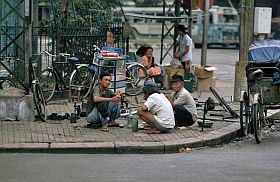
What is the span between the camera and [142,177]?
8445 millimetres

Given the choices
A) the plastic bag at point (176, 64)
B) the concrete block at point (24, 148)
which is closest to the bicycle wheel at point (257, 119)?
the concrete block at point (24, 148)

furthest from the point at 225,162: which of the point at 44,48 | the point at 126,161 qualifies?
the point at 44,48

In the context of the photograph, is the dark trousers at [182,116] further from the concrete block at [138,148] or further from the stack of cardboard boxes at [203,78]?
the stack of cardboard boxes at [203,78]

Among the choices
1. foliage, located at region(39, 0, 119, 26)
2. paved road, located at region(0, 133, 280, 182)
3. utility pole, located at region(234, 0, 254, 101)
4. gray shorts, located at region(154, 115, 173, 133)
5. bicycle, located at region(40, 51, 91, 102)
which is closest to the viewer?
paved road, located at region(0, 133, 280, 182)

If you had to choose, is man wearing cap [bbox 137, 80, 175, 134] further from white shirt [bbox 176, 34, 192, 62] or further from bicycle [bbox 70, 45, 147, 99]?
white shirt [bbox 176, 34, 192, 62]

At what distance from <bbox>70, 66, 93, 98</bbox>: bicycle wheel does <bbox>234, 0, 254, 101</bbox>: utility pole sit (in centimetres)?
348

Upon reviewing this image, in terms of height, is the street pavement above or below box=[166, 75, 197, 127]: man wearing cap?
below

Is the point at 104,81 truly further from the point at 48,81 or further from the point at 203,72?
the point at 203,72

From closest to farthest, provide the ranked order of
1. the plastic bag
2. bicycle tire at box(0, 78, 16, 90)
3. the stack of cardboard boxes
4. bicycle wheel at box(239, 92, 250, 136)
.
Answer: bicycle wheel at box(239, 92, 250, 136), bicycle tire at box(0, 78, 16, 90), the plastic bag, the stack of cardboard boxes

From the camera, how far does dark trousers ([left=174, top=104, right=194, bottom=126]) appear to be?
12195 mm

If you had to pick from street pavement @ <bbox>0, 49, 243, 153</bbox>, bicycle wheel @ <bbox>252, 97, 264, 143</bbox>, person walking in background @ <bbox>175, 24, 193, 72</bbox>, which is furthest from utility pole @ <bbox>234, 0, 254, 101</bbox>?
bicycle wheel @ <bbox>252, 97, 264, 143</bbox>

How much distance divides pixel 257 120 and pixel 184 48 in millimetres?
7518

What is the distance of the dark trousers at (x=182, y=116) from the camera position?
1220 cm

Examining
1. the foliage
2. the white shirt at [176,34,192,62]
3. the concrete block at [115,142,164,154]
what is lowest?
the concrete block at [115,142,164,154]
